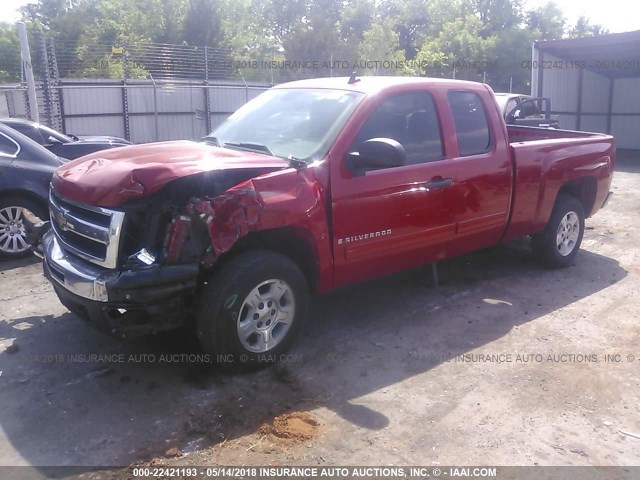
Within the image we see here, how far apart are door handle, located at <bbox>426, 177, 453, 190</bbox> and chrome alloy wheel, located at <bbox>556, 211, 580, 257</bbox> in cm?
214

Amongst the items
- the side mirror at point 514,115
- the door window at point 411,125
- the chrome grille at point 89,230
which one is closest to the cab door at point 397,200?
the door window at point 411,125

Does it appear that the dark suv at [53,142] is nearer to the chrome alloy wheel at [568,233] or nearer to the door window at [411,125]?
the door window at [411,125]

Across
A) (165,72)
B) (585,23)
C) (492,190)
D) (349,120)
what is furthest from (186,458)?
(585,23)

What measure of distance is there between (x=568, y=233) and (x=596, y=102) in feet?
57.5

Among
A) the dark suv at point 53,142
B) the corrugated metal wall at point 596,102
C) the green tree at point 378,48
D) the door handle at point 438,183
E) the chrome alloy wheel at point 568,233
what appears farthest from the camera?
the green tree at point 378,48

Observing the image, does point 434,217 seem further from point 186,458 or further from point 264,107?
point 186,458

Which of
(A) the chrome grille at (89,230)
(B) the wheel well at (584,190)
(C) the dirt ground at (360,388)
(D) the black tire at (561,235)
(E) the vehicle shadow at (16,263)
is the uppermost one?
(A) the chrome grille at (89,230)

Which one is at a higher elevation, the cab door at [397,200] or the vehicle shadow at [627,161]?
the cab door at [397,200]

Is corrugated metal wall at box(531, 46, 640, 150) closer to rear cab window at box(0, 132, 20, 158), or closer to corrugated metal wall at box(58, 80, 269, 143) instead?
corrugated metal wall at box(58, 80, 269, 143)

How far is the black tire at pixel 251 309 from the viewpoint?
3.94 metres

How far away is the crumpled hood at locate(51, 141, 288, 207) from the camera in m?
3.74

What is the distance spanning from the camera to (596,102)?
2214 cm

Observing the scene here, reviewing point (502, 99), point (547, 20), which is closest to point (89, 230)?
point (502, 99)

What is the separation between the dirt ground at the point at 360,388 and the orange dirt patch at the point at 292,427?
11 millimetres
